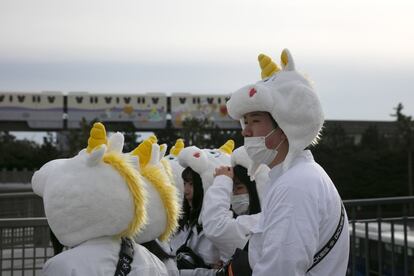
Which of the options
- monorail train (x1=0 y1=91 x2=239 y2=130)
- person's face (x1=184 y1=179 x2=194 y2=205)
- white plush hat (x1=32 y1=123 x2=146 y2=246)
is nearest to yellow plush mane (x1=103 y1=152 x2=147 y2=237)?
white plush hat (x1=32 y1=123 x2=146 y2=246)

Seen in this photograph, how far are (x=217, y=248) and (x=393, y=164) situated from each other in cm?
3964

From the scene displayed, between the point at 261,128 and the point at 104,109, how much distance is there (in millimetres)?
61981

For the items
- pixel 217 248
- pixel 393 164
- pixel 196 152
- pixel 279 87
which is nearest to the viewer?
pixel 279 87

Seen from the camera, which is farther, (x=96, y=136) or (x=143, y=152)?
(x=143, y=152)

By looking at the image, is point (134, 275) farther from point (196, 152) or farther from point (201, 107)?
point (201, 107)

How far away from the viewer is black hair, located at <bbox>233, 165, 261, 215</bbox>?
447 cm

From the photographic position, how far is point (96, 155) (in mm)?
3137

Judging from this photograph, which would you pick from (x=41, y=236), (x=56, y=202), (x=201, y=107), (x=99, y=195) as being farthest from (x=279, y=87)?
(x=201, y=107)

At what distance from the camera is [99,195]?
10.2 feet

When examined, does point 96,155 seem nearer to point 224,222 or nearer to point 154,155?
point 154,155

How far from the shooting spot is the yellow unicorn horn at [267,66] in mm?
3146

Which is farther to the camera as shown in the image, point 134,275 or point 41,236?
point 41,236

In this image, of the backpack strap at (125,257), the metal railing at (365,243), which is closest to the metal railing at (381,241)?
the metal railing at (365,243)

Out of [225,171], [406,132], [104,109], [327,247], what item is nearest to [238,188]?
[225,171]
